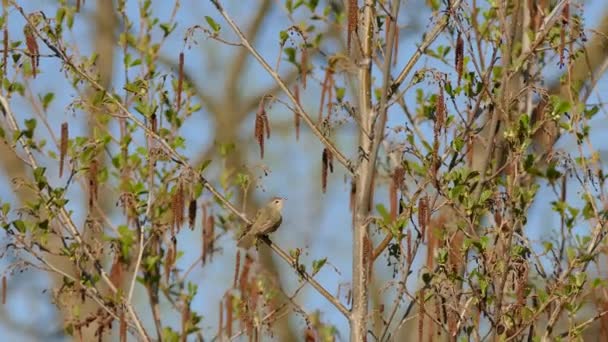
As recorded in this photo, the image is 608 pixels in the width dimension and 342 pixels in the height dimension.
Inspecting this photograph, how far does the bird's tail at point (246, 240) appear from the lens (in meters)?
5.51

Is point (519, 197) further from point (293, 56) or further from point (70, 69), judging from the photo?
point (70, 69)

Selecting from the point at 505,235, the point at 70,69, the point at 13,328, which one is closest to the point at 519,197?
the point at 505,235

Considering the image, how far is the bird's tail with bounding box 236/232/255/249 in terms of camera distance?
5512mm

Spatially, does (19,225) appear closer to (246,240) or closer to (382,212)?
(246,240)

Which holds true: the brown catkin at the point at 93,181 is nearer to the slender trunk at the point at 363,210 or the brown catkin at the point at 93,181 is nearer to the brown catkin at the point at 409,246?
the slender trunk at the point at 363,210

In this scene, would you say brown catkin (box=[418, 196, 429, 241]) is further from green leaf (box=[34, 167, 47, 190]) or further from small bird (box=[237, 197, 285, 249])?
green leaf (box=[34, 167, 47, 190])

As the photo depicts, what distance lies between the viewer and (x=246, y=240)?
220 inches

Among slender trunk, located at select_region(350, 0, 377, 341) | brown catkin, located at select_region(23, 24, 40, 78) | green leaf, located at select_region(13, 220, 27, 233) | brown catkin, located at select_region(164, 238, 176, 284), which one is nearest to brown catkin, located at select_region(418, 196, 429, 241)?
slender trunk, located at select_region(350, 0, 377, 341)

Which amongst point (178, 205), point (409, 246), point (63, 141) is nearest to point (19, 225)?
point (63, 141)

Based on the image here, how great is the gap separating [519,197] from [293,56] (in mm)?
1477

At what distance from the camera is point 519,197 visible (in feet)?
15.5

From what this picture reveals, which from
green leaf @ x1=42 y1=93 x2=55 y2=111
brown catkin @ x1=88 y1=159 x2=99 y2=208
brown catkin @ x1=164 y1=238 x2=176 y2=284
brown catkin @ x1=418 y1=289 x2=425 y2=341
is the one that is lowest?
brown catkin @ x1=418 y1=289 x2=425 y2=341

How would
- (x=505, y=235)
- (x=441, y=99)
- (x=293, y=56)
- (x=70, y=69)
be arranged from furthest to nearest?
(x=293, y=56) < (x=70, y=69) < (x=505, y=235) < (x=441, y=99)

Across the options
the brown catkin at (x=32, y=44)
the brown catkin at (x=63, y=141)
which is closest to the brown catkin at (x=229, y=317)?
the brown catkin at (x=63, y=141)
